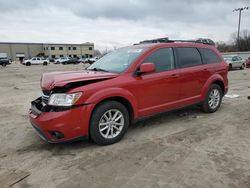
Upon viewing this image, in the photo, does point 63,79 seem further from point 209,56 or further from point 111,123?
point 209,56

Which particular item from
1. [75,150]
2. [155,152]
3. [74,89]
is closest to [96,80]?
[74,89]

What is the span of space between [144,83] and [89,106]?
1216 mm

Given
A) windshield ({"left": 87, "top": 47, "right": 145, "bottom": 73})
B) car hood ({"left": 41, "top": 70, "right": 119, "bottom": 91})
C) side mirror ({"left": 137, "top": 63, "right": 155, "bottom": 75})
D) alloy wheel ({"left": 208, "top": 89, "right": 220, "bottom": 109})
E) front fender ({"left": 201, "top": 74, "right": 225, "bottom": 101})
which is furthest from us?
alloy wheel ({"left": 208, "top": 89, "right": 220, "bottom": 109})

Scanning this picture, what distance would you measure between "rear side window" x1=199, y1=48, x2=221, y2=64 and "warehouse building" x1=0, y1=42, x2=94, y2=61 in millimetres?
92801

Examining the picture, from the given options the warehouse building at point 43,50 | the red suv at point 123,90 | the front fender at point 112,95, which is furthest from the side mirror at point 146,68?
the warehouse building at point 43,50

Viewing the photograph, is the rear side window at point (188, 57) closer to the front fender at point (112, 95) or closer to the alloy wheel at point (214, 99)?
the alloy wheel at point (214, 99)

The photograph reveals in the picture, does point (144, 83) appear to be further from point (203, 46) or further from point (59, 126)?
point (203, 46)

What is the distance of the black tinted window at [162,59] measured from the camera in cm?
492

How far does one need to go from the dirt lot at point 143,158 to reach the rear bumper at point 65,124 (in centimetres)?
29

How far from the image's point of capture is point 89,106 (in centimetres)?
398

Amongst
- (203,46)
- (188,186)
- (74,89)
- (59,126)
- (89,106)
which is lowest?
(188,186)

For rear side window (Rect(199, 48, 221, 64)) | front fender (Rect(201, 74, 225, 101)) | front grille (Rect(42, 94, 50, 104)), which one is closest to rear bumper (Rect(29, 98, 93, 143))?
front grille (Rect(42, 94, 50, 104))

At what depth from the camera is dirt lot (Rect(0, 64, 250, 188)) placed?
3139mm

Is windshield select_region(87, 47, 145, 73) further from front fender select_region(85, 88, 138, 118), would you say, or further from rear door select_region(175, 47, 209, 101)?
rear door select_region(175, 47, 209, 101)
